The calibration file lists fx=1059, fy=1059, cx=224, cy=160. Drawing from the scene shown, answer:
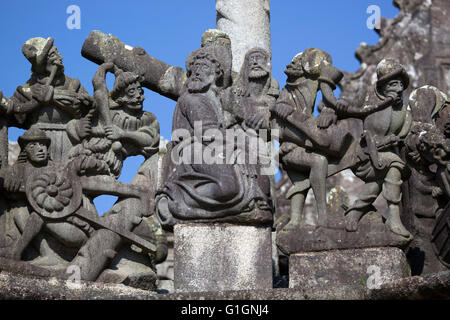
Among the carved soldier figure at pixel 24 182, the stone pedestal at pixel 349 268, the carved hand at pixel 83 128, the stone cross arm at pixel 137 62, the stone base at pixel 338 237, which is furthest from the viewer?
the stone cross arm at pixel 137 62

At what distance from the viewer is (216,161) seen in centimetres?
1048

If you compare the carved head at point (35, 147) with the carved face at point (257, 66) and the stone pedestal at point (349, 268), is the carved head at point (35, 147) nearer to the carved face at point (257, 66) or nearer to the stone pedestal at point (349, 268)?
the carved face at point (257, 66)

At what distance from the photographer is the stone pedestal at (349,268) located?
33.6 feet

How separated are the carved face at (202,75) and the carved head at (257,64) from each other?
494 mm

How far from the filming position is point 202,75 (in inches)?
435

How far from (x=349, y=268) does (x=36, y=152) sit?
363 cm

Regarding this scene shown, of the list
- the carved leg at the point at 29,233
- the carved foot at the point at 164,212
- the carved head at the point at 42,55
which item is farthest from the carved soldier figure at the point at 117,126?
the carved foot at the point at 164,212

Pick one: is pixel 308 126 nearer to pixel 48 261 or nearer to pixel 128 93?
pixel 128 93

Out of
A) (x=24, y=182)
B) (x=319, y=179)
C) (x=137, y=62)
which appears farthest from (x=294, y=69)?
(x=24, y=182)
